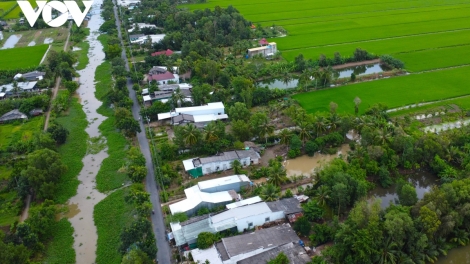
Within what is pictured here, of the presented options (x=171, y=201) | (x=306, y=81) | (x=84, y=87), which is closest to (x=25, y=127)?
(x=84, y=87)

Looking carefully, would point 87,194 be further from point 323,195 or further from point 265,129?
point 323,195

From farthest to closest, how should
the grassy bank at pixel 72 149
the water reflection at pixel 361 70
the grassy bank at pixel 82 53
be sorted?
1. the grassy bank at pixel 82 53
2. the water reflection at pixel 361 70
3. the grassy bank at pixel 72 149

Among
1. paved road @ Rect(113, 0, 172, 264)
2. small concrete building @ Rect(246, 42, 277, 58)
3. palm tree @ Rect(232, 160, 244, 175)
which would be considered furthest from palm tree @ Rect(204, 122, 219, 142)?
small concrete building @ Rect(246, 42, 277, 58)

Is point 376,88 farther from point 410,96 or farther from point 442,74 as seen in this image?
point 442,74

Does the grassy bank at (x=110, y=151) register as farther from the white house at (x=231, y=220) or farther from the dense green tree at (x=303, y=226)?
the dense green tree at (x=303, y=226)

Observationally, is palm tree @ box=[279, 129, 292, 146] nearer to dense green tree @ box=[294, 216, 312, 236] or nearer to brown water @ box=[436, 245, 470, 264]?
dense green tree @ box=[294, 216, 312, 236]

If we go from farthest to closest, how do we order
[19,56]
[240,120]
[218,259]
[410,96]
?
[19,56], [410,96], [240,120], [218,259]

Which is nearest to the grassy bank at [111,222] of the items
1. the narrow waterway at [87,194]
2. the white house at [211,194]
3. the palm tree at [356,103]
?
the narrow waterway at [87,194]
